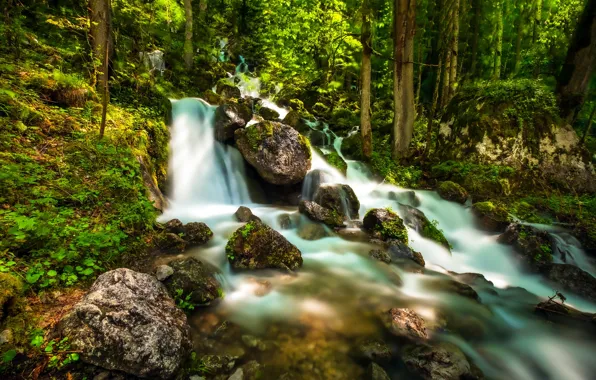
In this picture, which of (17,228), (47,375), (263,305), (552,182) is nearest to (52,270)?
(17,228)

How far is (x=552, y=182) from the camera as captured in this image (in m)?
9.75

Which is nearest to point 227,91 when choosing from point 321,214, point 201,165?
point 201,165

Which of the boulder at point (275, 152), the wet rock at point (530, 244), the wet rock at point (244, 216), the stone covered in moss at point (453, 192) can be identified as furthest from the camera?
the stone covered in moss at point (453, 192)

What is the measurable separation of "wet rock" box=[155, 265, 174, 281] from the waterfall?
156 inches

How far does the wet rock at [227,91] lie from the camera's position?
1383cm

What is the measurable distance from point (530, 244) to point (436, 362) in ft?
16.7

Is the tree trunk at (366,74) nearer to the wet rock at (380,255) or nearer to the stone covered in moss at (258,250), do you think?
the wet rock at (380,255)

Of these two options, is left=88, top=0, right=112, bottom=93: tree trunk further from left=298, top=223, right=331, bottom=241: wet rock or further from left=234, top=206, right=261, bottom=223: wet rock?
left=298, top=223, right=331, bottom=241: wet rock

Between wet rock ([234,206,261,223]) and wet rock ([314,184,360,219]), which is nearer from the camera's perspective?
wet rock ([234,206,261,223])

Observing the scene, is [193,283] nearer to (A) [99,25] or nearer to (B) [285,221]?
(B) [285,221]

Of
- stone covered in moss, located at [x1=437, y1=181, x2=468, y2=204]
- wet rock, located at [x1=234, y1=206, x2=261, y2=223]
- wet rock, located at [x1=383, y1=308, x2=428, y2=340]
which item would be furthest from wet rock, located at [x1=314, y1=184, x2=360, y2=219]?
wet rock, located at [x1=383, y1=308, x2=428, y2=340]

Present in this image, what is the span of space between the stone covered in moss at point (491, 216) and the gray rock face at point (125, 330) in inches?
320

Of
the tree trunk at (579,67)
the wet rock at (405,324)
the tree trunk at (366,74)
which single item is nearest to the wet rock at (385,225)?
the wet rock at (405,324)

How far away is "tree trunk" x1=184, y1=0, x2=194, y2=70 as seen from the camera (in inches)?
498
